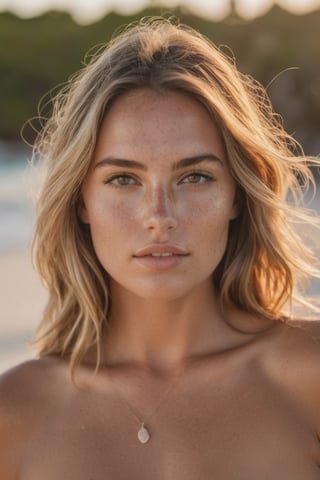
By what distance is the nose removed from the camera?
10.3ft

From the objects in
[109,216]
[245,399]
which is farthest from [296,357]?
[109,216]

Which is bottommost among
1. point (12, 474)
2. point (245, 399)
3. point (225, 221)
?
point (12, 474)

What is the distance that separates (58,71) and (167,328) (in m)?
21.1

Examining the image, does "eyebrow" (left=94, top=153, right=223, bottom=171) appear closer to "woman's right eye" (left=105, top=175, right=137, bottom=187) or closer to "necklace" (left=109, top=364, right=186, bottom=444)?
"woman's right eye" (left=105, top=175, right=137, bottom=187)

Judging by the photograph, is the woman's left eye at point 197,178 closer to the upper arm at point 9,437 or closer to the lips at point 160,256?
the lips at point 160,256

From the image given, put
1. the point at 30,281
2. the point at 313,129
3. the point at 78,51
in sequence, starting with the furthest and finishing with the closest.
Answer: the point at 78,51 < the point at 313,129 < the point at 30,281

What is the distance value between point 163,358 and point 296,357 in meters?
0.36

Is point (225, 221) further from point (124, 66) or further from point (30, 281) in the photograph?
point (30, 281)

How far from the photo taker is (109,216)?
3266 millimetres

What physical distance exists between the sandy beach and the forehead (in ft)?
11.0

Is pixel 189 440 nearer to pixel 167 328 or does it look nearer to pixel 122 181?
pixel 167 328

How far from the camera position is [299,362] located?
3.37 metres

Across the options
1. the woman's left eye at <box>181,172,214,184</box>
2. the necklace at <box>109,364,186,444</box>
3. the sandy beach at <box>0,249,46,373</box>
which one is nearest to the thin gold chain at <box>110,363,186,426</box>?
the necklace at <box>109,364,186,444</box>

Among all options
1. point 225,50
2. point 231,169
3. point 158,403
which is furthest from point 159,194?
point 225,50
